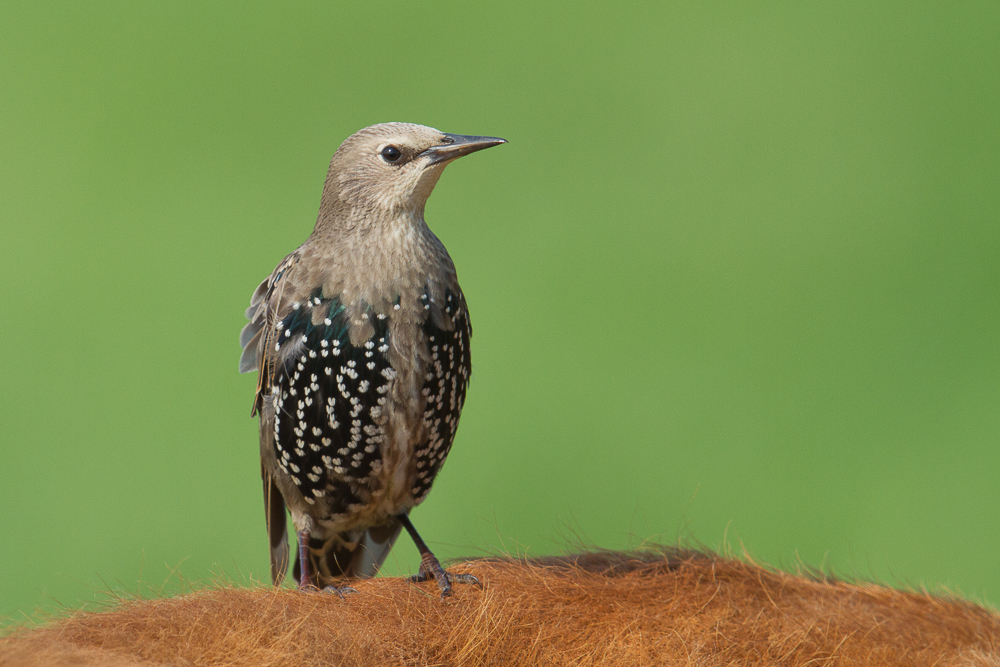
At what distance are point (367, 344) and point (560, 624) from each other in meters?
0.61

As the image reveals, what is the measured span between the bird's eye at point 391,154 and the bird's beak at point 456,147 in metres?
0.05

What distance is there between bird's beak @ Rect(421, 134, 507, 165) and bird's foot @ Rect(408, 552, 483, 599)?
2.37 feet

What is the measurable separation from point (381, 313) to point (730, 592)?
776 mm

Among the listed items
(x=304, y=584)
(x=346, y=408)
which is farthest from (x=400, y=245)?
(x=304, y=584)

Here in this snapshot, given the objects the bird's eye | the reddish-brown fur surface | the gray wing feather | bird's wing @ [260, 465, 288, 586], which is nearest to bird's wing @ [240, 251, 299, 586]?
bird's wing @ [260, 465, 288, 586]

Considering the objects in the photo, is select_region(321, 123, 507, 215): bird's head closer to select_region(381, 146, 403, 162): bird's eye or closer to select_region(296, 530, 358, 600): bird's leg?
select_region(381, 146, 403, 162): bird's eye

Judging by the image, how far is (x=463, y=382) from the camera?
5.99 ft

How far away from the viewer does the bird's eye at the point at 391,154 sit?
1638 mm

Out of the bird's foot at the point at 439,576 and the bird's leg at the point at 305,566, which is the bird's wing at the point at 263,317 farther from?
the bird's foot at the point at 439,576

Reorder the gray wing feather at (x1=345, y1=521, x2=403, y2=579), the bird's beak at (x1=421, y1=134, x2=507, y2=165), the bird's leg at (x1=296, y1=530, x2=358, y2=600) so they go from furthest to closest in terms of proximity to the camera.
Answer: the gray wing feather at (x1=345, y1=521, x2=403, y2=579), the bird's leg at (x1=296, y1=530, x2=358, y2=600), the bird's beak at (x1=421, y1=134, x2=507, y2=165)

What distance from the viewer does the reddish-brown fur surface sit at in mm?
1145

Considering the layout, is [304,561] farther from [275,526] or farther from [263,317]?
[263,317]

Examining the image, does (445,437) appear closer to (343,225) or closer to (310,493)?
(310,493)

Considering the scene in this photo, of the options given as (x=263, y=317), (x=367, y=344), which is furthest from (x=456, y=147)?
(x=263, y=317)
